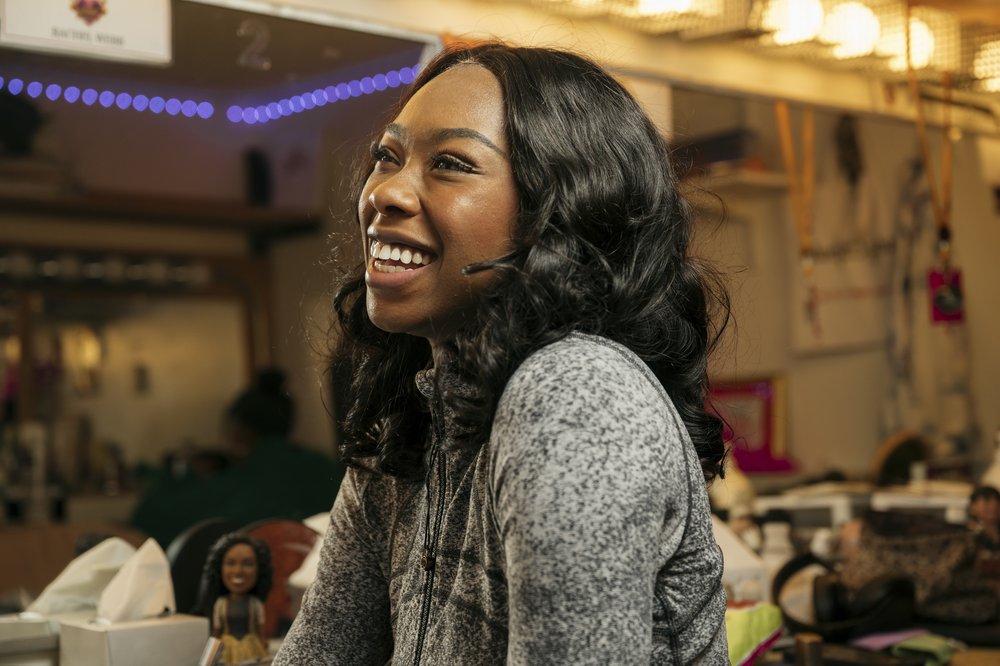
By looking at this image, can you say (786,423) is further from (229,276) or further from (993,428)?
(229,276)

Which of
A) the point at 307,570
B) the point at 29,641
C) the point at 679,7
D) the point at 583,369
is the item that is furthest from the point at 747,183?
the point at 583,369

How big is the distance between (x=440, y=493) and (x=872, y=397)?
3.03 m

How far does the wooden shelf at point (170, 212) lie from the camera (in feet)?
13.9

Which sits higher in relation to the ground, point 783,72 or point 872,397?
point 783,72

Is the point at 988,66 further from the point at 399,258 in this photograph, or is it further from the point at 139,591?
the point at 399,258

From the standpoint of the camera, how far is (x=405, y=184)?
98 centimetres

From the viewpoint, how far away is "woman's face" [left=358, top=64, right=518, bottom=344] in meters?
0.96

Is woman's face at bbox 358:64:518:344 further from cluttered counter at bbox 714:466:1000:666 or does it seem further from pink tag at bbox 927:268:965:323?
pink tag at bbox 927:268:965:323

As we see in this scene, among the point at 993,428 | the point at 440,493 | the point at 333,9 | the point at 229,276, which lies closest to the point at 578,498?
the point at 440,493

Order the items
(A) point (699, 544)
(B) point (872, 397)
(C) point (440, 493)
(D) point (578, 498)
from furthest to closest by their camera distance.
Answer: (B) point (872, 397) < (C) point (440, 493) < (A) point (699, 544) < (D) point (578, 498)

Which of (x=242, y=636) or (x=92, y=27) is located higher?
(x=92, y=27)

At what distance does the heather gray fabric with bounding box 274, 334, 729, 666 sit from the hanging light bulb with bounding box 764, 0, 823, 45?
2.29 meters

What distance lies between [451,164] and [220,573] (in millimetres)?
933

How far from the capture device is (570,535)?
0.76 meters
